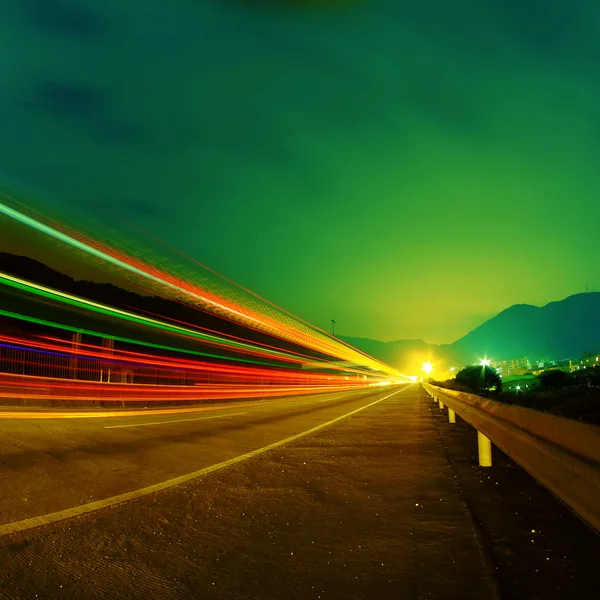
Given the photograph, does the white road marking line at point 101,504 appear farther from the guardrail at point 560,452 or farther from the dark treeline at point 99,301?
the dark treeline at point 99,301

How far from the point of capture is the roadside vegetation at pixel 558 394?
43.8 ft

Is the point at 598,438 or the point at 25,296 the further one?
the point at 25,296

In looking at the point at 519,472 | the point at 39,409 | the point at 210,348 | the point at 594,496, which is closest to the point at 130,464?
the point at 519,472

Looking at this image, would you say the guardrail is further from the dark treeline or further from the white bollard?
the dark treeline

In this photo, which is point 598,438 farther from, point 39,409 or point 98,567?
point 39,409

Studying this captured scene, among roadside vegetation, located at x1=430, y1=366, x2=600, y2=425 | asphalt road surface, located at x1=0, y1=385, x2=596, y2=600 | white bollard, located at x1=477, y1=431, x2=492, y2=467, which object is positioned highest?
roadside vegetation, located at x1=430, y1=366, x2=600, y2=425

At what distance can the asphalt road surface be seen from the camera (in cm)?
389

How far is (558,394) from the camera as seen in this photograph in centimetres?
2242

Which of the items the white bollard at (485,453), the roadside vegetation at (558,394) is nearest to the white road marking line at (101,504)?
the white bollard at (485,453)

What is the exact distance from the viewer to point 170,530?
17.1ft

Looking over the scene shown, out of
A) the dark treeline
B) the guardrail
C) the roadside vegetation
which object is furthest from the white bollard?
the dark treeline

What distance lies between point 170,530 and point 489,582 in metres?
2.84

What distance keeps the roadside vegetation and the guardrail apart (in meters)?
0.64

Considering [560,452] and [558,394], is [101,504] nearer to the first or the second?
[560,452]
